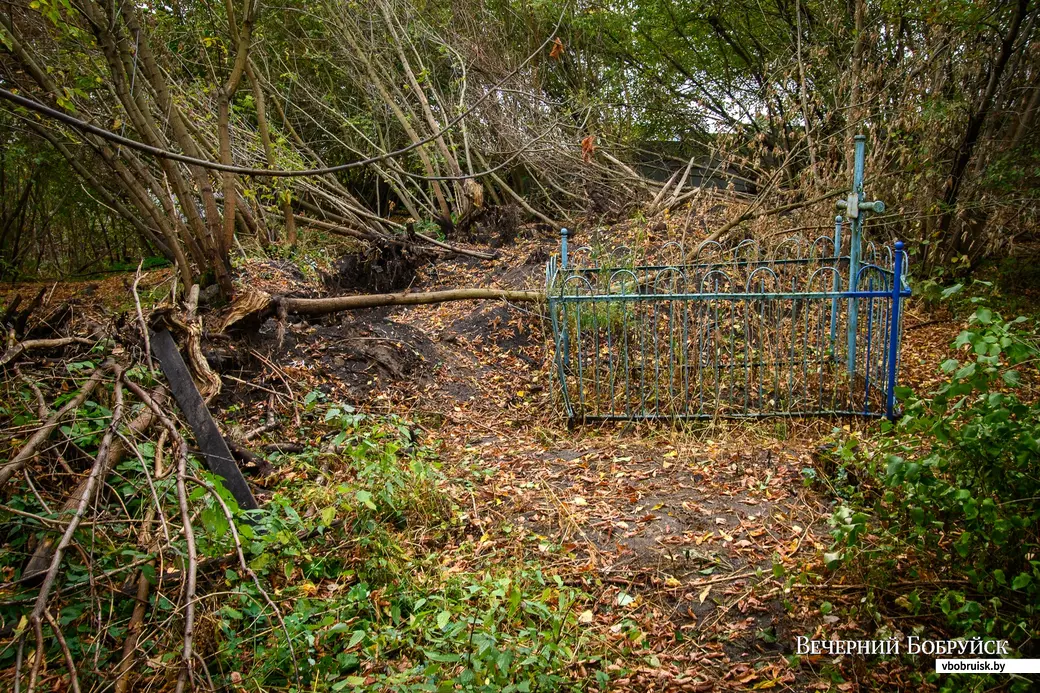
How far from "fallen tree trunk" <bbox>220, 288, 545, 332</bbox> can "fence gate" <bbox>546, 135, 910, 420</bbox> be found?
116cm

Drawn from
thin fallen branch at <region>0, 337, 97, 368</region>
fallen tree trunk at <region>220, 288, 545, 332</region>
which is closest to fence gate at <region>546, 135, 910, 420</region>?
fallen tree trunk at <region>220, 288, 545, 332</region>

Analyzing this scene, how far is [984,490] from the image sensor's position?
2.53m

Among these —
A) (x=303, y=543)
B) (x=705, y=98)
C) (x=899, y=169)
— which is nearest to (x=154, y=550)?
(x=303, y=543)

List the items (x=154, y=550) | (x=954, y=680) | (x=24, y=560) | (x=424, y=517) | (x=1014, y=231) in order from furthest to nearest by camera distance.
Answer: (x=1014, y=231) → (x=424, y=517) → (x=24, y=560) → (x=154, y=550) → (x=954, y=680)

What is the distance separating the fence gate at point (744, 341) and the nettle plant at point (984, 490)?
1876 mm

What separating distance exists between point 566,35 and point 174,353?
32.0 ft

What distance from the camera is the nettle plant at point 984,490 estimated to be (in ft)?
7.37

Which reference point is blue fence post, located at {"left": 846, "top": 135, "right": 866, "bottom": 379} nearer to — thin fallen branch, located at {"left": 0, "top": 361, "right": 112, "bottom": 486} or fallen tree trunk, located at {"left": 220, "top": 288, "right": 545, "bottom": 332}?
fallen tree trunk, located at {"left": 220, "top": 288, "right": 545, "bottom": 332}

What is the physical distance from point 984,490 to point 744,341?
9.19ft

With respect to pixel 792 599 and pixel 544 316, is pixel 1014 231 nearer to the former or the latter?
pixel 544 316

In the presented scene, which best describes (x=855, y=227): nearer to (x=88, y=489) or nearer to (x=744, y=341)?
(x=744, y=341)

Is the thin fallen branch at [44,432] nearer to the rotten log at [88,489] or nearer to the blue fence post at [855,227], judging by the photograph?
the rotten log at [88,489]

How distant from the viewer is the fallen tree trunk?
5379 millimetres

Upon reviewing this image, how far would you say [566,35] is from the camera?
36.3 feet
